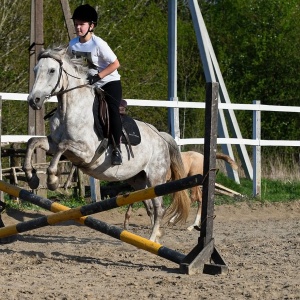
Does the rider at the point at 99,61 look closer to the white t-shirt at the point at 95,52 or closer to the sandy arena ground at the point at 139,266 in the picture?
the white t-shirt at the point at 95,52

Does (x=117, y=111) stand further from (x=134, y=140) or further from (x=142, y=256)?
(x=142, y=256)

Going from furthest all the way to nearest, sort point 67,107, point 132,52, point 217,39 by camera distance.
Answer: point 217,39
point 132,52
point 67,107

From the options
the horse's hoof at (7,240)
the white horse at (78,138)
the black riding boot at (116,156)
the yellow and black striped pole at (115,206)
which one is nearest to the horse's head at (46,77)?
the white horse at (78,138)

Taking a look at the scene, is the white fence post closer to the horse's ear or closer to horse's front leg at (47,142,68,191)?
the horse's ear

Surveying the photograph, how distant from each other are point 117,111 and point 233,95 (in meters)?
21.8

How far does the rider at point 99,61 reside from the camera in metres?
9.17

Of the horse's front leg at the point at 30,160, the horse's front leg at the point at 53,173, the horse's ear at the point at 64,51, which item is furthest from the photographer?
the horse's ear at the point at 64,51

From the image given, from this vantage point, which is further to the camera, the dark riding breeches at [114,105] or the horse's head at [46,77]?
the dark riding breeches at [114,105]

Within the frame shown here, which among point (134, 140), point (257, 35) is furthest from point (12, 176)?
point (257, 35)

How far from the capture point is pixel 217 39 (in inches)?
1331

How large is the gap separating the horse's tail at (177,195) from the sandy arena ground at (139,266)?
281mm

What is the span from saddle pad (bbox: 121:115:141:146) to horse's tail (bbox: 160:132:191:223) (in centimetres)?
79

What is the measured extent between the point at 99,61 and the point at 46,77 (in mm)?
978

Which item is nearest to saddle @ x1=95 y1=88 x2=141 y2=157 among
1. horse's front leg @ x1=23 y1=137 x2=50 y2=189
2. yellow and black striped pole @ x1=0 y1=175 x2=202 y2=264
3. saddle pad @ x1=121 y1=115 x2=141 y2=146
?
saddle pad @ x1=121 y1=115 x2=141 y2=146
